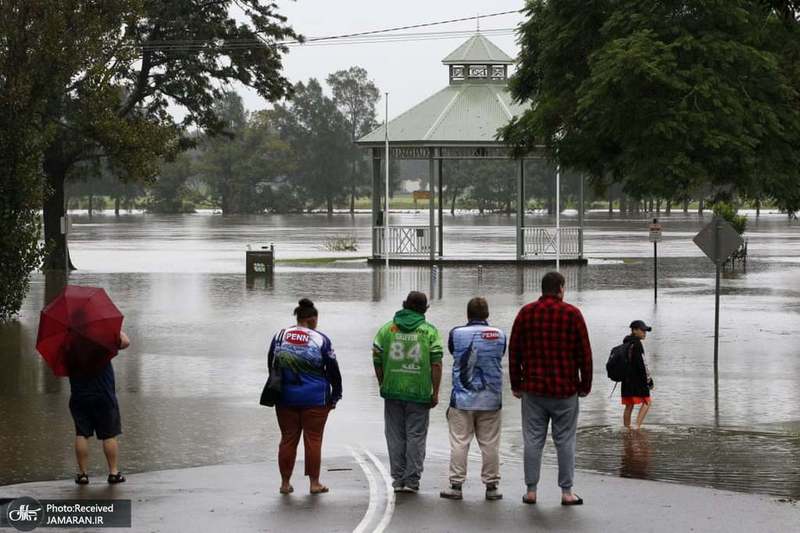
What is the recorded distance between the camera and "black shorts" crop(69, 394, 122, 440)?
35.7ft

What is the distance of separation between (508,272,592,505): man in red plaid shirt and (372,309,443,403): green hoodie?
642 millimetres

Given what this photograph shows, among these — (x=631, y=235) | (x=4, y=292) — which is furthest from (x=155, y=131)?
(x=631, y=235)

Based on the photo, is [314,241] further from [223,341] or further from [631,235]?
[223,341]

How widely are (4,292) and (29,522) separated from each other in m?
15.0

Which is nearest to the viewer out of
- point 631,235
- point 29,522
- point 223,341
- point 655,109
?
point 29,522

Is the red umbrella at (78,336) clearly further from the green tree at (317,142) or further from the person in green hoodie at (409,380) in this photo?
the green tree at (317,142)

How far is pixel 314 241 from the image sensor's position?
6956 centimetres

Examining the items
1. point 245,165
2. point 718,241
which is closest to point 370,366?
point 718,241

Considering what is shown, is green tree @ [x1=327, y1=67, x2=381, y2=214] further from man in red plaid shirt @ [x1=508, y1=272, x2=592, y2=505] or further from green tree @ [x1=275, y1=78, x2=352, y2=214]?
man in red plaid shirt @ [x1=508, y1=272, x2=592, y2=505]

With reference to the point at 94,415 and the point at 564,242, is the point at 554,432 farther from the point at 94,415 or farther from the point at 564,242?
the point at 564,242

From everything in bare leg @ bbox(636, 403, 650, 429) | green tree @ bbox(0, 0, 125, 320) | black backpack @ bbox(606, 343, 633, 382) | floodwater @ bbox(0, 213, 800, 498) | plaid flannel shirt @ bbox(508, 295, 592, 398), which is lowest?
floodwater @ bbox(0, 213, 800, 498)

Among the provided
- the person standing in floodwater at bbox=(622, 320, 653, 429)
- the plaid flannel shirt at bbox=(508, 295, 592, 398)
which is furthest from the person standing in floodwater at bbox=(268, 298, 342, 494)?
the person standing in floodwater at bbox=(622, 320, 653, 429)

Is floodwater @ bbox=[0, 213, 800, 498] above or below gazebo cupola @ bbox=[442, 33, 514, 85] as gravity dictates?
below

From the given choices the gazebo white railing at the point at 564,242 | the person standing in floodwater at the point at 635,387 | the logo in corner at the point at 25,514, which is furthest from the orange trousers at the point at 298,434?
the gazebo white railing at the point at 564,242
